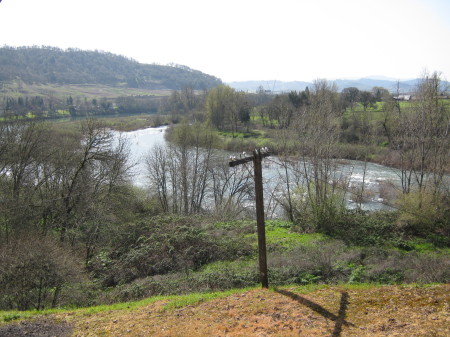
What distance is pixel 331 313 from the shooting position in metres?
8.90

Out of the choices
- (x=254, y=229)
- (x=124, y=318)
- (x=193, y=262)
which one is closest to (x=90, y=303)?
(x=124, y=318)

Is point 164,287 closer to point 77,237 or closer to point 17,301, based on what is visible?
point 17,301

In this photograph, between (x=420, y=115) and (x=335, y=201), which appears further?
(x=420, y=115)

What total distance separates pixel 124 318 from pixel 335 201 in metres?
15.7

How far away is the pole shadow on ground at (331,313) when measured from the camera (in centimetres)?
820

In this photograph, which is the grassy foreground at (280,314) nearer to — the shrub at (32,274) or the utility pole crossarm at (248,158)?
the shrub at (32,274)

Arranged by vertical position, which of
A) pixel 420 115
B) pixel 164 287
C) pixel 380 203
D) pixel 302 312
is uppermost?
pixel 420 115

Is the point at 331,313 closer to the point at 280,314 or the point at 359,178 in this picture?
the point at 280,314

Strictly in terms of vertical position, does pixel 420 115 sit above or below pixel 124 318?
above

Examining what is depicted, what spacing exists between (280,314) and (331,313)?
1.38m

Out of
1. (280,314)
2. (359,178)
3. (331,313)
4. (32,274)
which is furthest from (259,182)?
(359,178)

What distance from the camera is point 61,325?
948cm

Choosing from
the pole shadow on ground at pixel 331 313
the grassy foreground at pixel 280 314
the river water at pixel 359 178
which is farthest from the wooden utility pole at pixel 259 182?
the river water at pixel 359 178

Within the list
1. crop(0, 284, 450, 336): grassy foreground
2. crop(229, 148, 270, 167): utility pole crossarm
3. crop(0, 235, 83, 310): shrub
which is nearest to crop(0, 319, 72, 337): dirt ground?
crop(0, 284, 450, 336): grassy foreground
